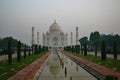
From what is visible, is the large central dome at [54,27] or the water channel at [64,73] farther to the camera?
the large central dome at [54,27]

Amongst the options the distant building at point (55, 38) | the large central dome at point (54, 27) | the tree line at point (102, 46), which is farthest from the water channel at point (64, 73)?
the distant building at point (55, 38)

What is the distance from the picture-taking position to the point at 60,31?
230 ft

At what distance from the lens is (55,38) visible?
70.5m

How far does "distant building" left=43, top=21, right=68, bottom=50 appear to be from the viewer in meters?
68.8

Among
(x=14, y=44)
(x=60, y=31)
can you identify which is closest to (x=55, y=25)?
(x=60, y=31)

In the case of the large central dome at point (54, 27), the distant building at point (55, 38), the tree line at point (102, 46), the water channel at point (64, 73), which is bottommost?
the water channel at point (64, 73)

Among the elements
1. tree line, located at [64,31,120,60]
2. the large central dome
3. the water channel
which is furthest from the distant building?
the water channel

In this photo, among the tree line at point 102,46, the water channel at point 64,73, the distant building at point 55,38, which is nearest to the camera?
the water channel at point 64,73

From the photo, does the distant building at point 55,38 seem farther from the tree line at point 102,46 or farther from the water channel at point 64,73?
the water channel at point 64,73

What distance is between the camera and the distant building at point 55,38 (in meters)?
68.8

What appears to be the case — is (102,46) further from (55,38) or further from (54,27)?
(55,38)

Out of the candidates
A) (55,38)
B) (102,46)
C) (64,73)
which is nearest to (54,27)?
(55,38)

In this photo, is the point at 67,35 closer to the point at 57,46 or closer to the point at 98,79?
the point at 57,46

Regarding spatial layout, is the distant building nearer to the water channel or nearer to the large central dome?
the large central dome
